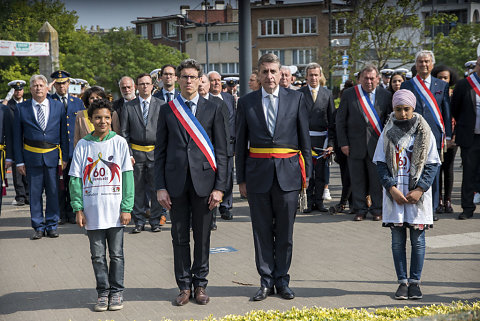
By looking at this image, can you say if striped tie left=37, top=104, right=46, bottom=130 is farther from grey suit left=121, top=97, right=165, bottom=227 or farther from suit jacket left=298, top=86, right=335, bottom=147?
suit jacket left=298, top=86, right=335, bottom=147

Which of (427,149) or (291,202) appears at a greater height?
(427,149)

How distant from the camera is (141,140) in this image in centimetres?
909

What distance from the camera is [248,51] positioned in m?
9.57

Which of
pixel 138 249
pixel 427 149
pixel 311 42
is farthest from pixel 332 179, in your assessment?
pixel 311 42

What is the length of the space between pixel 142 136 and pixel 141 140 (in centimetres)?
6

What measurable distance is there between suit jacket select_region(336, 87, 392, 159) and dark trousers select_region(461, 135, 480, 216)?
139cm

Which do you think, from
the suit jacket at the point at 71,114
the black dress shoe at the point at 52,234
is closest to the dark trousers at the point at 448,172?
the suit jacket at the point at 71,114

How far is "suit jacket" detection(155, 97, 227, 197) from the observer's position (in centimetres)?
543

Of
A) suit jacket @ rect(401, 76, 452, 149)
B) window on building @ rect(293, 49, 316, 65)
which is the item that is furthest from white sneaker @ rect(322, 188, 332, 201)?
window on building @ rect(293, 49, 316, 65)

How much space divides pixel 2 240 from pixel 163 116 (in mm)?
4419

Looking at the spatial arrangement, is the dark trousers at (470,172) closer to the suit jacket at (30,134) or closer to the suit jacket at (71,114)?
the suit jacket at (71,114)

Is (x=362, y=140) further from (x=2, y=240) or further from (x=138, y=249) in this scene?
(x=2, y=240)

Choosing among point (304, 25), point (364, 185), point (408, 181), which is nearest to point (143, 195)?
point (364, 185)

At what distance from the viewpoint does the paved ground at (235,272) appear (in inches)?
208
